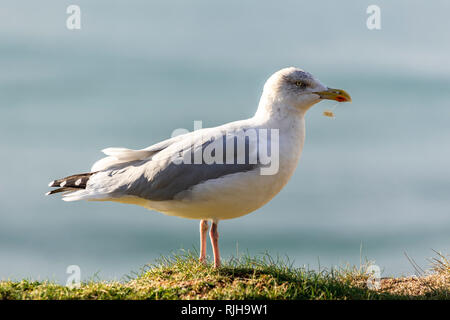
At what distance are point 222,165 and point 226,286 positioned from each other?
5.19 feet

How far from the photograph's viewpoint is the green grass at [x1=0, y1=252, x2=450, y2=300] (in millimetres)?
7090

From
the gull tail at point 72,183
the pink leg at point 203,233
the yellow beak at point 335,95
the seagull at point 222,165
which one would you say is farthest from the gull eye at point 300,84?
the gull tail at point 72,183

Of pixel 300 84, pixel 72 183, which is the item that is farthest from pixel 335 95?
pixel 72 183

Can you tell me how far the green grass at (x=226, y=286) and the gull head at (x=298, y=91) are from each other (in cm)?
223

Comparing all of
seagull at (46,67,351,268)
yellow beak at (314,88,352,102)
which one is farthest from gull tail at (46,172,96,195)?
yellow beak at (314,88,352,102)

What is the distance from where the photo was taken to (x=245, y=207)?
777 cm

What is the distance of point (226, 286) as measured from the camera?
Answer: 730 centimetres

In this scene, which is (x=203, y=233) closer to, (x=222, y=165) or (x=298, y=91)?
(x=222, y=165)

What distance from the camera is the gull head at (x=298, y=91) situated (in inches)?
319

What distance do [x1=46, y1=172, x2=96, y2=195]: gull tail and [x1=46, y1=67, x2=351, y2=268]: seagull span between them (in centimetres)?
14
